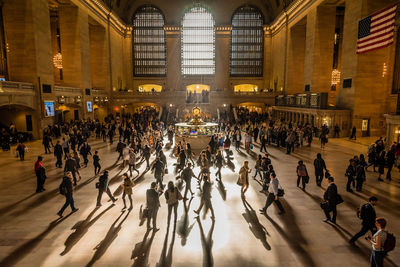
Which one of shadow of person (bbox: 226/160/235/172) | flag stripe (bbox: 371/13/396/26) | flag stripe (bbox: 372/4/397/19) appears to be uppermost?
flag stripe (bbox: 372/4/397/19)

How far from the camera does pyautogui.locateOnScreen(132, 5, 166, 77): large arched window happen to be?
42.6 m

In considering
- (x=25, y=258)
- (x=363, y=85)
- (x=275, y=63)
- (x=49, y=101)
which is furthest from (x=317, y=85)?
(x=25, y=258)

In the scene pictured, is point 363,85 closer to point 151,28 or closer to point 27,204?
point 27,204

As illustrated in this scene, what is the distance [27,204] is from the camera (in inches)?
308

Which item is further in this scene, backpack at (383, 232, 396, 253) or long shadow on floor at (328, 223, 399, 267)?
long shadow on floor at (328, 223, 399, 267)

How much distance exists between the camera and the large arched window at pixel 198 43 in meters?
43.9

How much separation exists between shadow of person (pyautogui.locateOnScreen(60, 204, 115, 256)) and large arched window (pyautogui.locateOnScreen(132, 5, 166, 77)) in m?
39.7

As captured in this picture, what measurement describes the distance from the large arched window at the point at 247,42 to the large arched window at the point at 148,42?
12429 mm

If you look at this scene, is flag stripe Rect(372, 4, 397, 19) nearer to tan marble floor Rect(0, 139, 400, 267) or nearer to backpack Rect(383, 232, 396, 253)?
tan marble floor Rect(0, 139, 400, 267)

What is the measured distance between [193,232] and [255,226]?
161 cm

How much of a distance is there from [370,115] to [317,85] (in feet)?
24.5

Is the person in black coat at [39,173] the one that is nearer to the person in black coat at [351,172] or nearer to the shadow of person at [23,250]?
the shadow of person at [23,250]

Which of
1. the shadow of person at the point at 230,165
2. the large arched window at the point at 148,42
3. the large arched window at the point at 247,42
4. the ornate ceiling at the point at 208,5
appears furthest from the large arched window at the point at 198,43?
the shadow of person at the point at 230,165

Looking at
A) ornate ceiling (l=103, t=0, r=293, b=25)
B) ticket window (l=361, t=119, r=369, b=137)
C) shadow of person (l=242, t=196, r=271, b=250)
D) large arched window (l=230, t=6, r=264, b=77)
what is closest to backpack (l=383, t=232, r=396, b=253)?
shadow of person (l=242, t=196, r=271, b=250)
